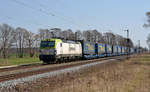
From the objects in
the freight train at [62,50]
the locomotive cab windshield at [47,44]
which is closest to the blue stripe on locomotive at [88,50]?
the freight train at [62,50]

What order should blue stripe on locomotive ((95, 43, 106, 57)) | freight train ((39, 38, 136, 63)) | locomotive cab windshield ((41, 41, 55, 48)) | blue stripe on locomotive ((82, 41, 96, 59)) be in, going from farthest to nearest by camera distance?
blue stripe on locomotive ((95, 43, 106, 57)) < blue stripe on locomotive ((82, 41, 96, 59)) < locomotive cab windshield ((41, 41, 55, 48)) < freight train ((39, 38, 136, 63))

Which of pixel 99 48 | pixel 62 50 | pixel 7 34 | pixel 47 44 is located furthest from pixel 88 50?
pixel 7 34

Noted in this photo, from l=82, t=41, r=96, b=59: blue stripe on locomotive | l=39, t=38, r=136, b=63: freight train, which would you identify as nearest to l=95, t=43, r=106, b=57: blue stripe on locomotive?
l=82, t=41, r=96, b=59: blue stripe on locomotive

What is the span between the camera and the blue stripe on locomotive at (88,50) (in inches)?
1484

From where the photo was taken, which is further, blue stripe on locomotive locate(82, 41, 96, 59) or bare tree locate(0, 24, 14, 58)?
bare tree locate(0, 24, 14, 58)

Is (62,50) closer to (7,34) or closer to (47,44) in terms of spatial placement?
(47,44)

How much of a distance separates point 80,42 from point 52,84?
83.9 feet

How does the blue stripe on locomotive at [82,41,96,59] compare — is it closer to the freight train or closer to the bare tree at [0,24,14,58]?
the freight train

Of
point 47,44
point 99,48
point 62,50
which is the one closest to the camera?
point 47,44

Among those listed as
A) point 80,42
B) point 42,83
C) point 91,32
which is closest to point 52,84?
point 42,83

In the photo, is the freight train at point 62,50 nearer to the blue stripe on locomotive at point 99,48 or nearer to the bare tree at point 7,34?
the blue stripe on locomotive at point 99,48

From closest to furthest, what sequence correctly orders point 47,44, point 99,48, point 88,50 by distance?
1. point 47,44
2. point 88,50
3. point 99,48

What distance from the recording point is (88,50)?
129 ft

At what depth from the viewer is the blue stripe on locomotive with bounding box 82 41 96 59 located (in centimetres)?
3769
